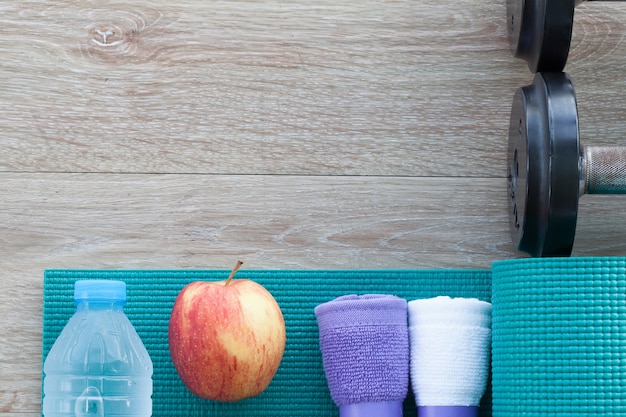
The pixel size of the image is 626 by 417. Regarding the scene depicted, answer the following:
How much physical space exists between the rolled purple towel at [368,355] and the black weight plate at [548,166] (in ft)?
0.53

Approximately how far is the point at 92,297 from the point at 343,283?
27 cm

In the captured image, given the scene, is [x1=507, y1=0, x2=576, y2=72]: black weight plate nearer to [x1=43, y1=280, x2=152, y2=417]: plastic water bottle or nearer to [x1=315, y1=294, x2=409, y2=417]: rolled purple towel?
[x1=315, y1=294, x2=409, y2=417]: rolled purple towel

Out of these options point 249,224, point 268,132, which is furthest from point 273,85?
point 249,224

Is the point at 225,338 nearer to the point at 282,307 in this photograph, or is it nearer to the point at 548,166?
the point at 282,307

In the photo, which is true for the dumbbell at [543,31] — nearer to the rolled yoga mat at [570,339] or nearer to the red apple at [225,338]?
the rolled yoga mat at [570,339]

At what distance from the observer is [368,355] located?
3.10 feet

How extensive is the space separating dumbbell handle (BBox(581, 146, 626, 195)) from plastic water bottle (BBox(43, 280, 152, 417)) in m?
0.49

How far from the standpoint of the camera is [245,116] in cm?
107

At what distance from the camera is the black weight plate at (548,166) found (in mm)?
893

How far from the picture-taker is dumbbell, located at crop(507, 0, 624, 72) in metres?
0.93

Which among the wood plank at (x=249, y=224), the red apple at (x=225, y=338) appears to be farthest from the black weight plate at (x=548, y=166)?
the red apple at (x=225, y=338)

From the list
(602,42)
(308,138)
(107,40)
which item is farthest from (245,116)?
(602,42)

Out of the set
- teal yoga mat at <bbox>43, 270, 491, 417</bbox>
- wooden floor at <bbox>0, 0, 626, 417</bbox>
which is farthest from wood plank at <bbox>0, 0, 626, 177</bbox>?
teal yoga mat at <bbox>43, 270, 491, 417</bbox>

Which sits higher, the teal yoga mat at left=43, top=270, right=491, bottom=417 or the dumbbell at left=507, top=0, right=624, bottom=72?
the dumbbell at left=507, top=0, right=624, bottom=72
